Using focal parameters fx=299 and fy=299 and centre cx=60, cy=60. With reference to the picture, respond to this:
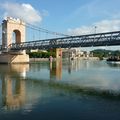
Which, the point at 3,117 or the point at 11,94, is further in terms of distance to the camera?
the point at 11,94

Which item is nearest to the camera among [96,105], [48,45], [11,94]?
[96,105]

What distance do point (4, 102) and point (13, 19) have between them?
70.2 meters

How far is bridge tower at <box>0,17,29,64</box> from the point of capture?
82.1 metres

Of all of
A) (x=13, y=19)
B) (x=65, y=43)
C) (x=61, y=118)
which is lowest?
(x=61, y=118)

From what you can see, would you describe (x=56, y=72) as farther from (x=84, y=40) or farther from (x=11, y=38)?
(x=11, y=38)

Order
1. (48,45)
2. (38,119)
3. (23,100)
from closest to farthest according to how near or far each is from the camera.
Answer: (38,119)
(23,100)
(48,45)

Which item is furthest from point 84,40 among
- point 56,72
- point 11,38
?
point 11,38

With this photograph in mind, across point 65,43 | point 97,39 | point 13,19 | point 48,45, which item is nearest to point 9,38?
point 13,19

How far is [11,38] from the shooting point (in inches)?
3351

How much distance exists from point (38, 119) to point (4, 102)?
510 cm

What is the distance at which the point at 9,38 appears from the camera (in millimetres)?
84188

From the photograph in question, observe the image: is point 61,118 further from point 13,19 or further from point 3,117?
point 13,19

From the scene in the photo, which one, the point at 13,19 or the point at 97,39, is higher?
the point at 13,19

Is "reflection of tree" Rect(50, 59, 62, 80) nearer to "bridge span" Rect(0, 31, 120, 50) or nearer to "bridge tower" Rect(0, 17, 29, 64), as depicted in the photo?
"bridge span" Rect(0, 31, 120, 50)
